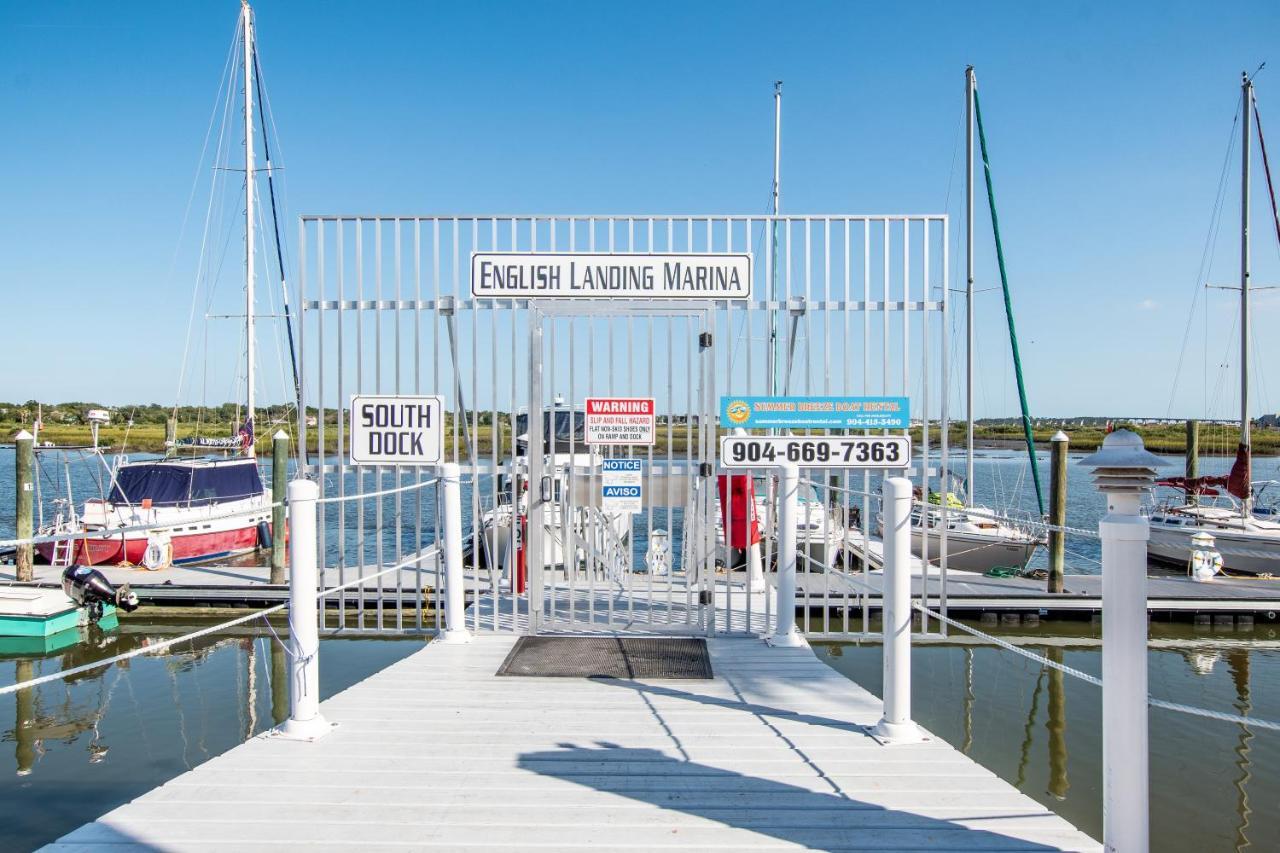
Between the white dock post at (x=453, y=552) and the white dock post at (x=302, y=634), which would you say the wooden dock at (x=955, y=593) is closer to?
the white dock post at (x=453, y=552)

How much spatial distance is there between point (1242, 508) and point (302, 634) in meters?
18.4

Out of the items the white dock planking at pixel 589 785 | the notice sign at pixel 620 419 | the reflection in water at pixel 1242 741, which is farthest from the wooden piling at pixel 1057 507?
the white dock planking at pixel 589 785

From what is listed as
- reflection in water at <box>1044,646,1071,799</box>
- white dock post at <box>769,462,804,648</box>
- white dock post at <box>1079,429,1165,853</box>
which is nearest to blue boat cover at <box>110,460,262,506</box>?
white dock post at <box>769,462,804,648</box>

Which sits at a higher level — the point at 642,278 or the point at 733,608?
the point at 642,278

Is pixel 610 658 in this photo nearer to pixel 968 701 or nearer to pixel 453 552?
pixel 453 552

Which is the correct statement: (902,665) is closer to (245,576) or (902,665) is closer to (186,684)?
(186,684)

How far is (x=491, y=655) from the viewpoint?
5109 mm

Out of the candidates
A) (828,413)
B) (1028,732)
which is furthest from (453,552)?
(1028,732)

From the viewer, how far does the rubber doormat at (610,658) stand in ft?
15.4

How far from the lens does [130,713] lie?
6.98m

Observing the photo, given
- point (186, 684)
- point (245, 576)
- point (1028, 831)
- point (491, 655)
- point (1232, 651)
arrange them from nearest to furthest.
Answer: point (1028, 831) → point (491, 655) → point (186, 684) → point (1232, 651) → point (245, 576)

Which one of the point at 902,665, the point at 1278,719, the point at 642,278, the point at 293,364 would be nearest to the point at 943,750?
the point at 902,665

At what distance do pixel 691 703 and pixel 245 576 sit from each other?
9.39 m

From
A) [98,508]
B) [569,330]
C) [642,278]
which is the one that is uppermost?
[642,278]
